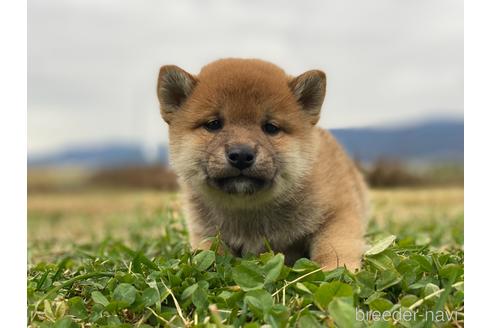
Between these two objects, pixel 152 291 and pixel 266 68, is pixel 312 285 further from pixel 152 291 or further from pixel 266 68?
pixel 266 68

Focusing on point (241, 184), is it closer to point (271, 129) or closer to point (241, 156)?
point (241, 156)

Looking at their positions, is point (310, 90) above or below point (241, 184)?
above

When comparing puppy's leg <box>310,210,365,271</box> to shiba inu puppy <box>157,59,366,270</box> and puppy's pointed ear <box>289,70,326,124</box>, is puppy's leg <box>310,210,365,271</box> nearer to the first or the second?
shiba inu puppy <box>157,59,366,270</box>

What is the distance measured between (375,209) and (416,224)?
2.40 ft

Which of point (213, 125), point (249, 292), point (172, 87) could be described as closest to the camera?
point (249, 292)

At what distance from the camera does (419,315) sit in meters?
2.80

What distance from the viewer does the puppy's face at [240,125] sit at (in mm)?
3418

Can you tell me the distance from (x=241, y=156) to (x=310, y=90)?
73cm

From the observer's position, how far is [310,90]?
3799 mm

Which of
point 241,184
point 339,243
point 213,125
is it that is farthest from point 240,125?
point 339,243

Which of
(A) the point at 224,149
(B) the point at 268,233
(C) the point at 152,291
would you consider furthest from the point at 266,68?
(C) the point at 152,291

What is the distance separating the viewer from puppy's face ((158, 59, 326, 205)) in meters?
3.42

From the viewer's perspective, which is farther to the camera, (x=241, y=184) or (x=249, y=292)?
(x=241, y=184)

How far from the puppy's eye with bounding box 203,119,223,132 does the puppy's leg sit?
852 mm
